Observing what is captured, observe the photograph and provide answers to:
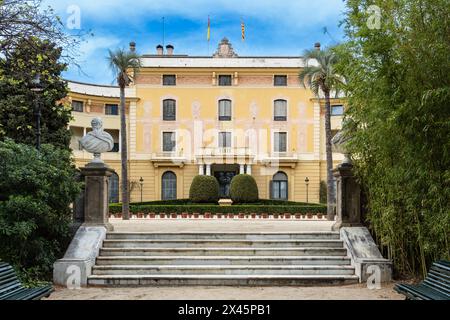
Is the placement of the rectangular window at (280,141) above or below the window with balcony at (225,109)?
below

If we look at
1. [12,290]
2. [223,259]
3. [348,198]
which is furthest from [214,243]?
[12,290]

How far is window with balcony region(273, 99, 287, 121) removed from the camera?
124 feet

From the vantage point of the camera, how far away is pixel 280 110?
125 ft

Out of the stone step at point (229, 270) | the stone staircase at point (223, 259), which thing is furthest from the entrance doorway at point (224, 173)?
the stone step at point (229, 270)


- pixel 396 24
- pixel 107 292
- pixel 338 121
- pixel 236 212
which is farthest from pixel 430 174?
pixel 338 121

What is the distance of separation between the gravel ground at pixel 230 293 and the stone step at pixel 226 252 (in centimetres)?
109

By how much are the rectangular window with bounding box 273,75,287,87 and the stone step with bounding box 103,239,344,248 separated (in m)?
28.7

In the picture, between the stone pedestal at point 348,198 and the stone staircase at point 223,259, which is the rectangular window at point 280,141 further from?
the stone staircase at point 223,259

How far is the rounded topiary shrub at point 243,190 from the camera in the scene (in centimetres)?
3186

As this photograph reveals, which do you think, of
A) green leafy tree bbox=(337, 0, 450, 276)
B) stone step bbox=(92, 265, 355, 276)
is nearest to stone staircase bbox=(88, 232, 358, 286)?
stone step bbox=(92, 265, 355, 276)

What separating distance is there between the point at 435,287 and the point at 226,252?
4.29 meters
